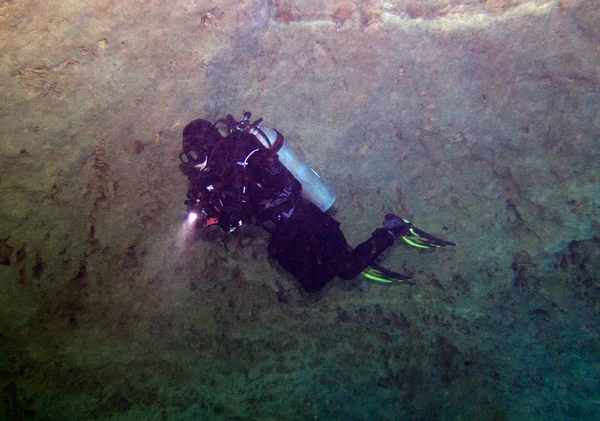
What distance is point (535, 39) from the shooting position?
155 inches

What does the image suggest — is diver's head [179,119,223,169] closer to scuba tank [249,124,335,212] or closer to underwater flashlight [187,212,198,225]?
underwater flashlight [187,212,198,225]

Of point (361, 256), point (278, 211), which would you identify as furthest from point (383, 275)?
point (278, 211)

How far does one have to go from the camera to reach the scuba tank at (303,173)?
12.1 ft

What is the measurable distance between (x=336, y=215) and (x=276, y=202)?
1.21 metres

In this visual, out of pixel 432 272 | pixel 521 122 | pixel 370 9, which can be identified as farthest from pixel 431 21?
pixel 432 272

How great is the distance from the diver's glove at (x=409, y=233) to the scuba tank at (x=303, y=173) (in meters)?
0.81

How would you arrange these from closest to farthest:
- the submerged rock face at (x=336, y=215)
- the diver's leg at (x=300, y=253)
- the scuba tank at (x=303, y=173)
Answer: the submerged rock face at (x=336, y=215) → the scuba tank at (x=303, y=173) → the diver's leg at (x=300, y=253)

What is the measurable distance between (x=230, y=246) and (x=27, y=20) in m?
2.96

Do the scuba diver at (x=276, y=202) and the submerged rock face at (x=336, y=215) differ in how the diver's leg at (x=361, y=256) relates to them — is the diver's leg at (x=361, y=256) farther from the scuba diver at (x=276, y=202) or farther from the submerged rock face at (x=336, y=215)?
the submerged rock face at (x=336, y=215)

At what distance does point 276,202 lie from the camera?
364 centimetres

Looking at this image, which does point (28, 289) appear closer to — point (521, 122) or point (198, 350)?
point (198, 350)

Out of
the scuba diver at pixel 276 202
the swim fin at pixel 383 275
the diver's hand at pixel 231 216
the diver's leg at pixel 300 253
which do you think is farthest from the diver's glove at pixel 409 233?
the diver's hand at pixel 231 216

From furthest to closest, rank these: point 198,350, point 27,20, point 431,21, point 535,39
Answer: point 431,21, point 535,39, point 198,350, point 27,20

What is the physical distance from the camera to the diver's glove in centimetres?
416
